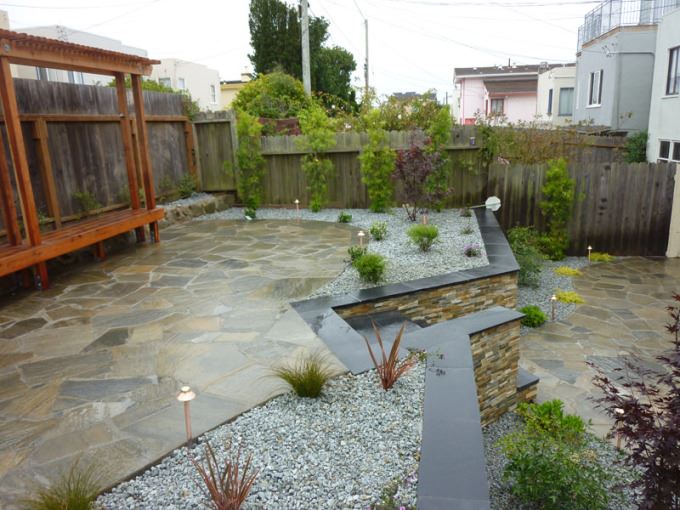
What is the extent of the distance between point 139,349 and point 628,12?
1742cm

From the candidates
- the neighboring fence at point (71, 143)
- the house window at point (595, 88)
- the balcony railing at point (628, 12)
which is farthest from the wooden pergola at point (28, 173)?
the house window at point (595, 88)

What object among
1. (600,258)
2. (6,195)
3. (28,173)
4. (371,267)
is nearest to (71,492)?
(371,267)

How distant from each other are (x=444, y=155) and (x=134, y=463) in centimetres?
824

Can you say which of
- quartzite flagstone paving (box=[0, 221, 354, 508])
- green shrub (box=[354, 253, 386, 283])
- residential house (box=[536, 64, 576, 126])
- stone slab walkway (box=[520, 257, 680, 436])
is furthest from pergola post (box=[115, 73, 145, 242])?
residential house (box=[536, 64, 576, 126])

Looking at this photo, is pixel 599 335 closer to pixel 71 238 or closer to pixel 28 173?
pixel 71 238

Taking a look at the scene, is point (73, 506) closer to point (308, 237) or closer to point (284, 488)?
point (284, 488)

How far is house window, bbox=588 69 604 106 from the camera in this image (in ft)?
56.0

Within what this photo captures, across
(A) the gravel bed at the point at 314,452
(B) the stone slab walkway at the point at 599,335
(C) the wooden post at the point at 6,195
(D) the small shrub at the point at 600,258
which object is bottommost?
(B) the stone slab walkway at the point at 599,335

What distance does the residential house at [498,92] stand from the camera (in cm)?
3069

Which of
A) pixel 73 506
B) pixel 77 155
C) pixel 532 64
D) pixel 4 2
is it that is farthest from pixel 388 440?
pixel 532 64

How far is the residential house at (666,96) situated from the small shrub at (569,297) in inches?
243

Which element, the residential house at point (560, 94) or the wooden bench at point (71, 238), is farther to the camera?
the residential house at point (560, 94)

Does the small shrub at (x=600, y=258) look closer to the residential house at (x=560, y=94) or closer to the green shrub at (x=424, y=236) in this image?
the green shrub at (x=424, y=236)

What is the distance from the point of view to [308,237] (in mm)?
8391
